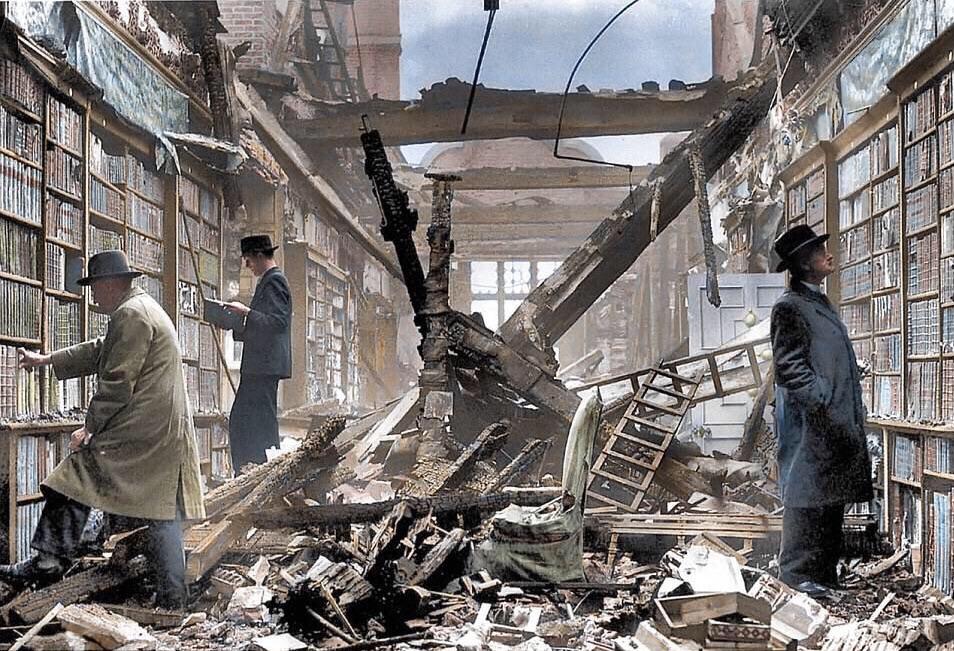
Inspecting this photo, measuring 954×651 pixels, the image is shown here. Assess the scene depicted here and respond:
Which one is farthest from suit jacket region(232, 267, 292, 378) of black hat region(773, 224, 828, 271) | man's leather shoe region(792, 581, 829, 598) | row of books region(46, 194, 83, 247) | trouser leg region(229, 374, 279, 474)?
man's leather shoe region(792, 581, 829, 598)

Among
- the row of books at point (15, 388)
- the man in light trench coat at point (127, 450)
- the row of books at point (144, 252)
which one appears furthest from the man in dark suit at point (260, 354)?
the man in light trench coat at point (127, 450)

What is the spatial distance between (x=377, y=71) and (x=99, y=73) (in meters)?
10.9

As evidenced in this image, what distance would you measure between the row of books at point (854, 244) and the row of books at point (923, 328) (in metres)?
0.93

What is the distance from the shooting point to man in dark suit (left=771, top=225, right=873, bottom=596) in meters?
4.16

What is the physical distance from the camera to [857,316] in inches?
243

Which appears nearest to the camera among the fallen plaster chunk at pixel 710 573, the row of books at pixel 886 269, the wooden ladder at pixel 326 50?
the fallen plaster chunk at pixel 710 573

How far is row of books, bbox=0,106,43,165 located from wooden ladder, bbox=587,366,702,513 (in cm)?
396

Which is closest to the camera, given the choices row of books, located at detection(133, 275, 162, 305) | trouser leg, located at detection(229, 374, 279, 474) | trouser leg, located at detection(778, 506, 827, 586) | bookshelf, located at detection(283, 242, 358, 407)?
A: trouser leg, located at detection(778, 506, 827, 586)

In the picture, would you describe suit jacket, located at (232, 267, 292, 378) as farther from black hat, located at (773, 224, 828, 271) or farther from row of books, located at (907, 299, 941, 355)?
row of books, located at (907, 299, 941, 355)

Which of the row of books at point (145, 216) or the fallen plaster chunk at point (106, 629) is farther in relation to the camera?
the row of books at point (145, 216)

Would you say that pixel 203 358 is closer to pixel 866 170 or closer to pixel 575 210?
pixel 866 170

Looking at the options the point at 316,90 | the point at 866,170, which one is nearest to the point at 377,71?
the point at 316,90

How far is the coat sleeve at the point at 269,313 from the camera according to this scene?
19.4 ft

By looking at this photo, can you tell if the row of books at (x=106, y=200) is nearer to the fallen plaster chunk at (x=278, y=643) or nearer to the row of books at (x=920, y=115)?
the fallen plaster chunk at (x=278, y=643)
